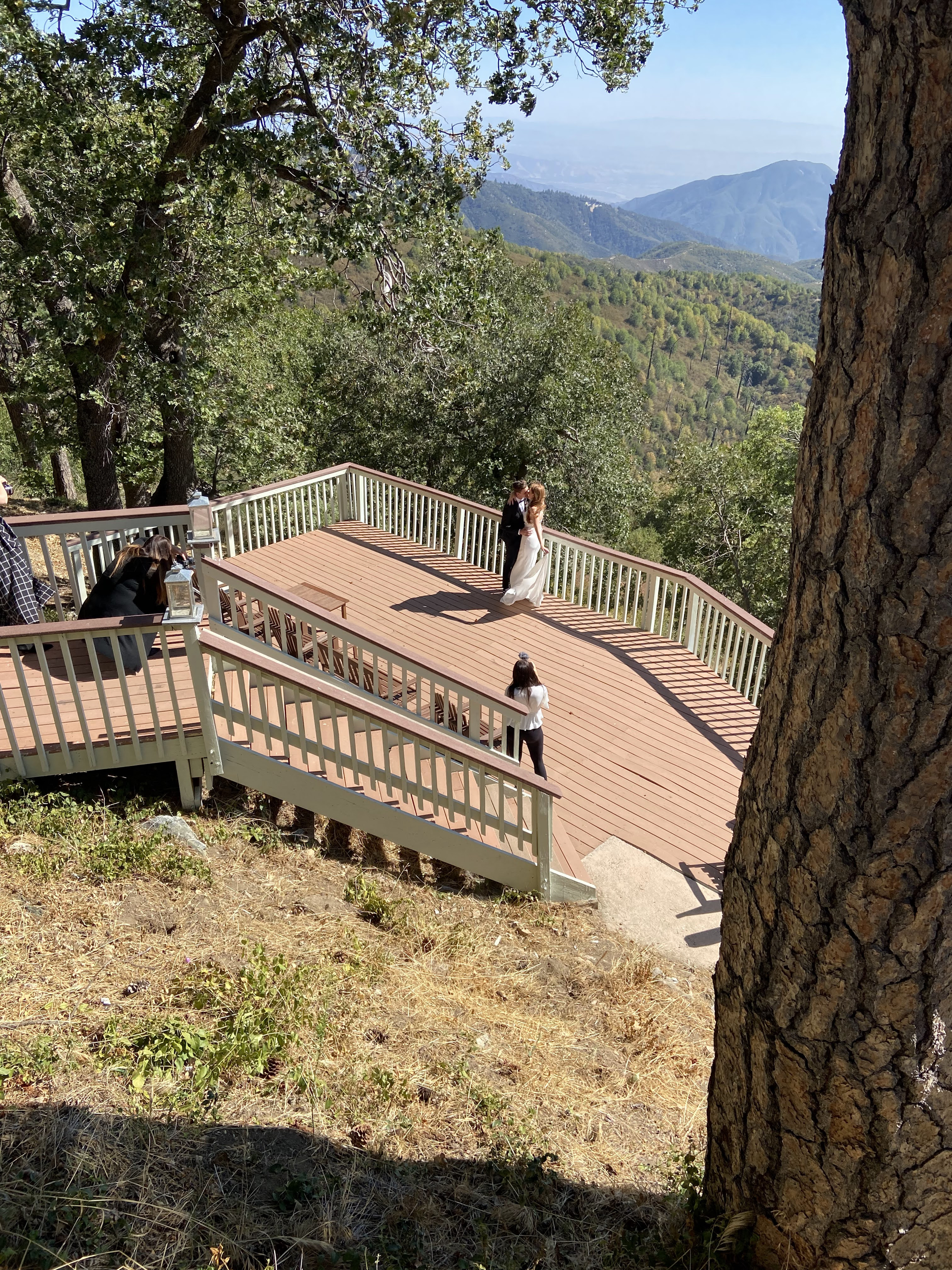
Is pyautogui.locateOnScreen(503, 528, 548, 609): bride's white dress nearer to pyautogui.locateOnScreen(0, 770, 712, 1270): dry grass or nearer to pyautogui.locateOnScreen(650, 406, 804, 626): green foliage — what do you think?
pyautogui.locateOnScreen(0, 770, 712, 1270): dry grass

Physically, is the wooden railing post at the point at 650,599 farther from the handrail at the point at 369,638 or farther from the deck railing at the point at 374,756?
the deck railing at the point at 374,756

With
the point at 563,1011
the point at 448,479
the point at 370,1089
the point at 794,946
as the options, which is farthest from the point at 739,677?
the point at 448,479

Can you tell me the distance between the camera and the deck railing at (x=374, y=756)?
5.14 m

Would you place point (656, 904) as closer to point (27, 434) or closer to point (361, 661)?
point (361, 661)

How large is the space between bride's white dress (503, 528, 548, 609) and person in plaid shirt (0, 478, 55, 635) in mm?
5323

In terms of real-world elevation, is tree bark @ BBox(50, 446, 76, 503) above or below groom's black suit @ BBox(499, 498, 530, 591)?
below

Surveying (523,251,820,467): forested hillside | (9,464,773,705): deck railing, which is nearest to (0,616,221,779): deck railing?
(9,464,773,705): deck railing

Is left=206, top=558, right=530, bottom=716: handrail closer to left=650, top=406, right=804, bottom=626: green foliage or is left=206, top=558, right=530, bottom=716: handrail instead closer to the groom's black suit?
the groom's black suit

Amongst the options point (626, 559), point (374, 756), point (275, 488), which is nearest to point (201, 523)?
point (374, 756)

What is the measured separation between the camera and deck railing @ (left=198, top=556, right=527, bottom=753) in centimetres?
616

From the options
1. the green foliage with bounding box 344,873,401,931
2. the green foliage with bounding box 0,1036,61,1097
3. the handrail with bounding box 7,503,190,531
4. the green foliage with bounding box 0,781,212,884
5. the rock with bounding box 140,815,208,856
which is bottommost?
the green foliage with bounding box 344,873,401,931

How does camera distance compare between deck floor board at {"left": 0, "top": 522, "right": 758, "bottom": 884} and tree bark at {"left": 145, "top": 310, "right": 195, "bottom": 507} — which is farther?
tree bark at {"left": 145, "top": 310, "right": 195, "bottom": 507}

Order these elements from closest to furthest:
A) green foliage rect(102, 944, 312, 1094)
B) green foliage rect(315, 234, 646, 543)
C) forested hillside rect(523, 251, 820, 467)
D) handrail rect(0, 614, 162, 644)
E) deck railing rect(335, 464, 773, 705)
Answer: green foliage rect(102, 944, 312, 1094) → handrail rect(0, 614, 162, 644) → deck railing rect(335, 464, 773, 705) → green foliage rect(315, 234, 646, 543) → forested hillside rect(523, 251, 820, 467)

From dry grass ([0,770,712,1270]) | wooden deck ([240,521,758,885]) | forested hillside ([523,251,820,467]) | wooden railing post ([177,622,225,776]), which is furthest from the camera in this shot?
forested hillside ([523,251,820,467])
